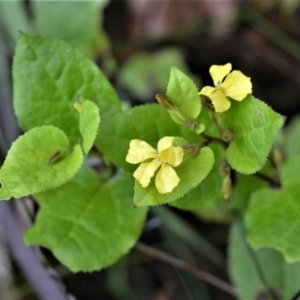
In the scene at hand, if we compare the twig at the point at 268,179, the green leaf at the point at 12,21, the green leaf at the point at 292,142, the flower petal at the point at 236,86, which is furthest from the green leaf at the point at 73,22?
the flower petal at the point at 236,86

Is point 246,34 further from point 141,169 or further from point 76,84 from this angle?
point 141,169

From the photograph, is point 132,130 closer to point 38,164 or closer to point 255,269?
point 38,164

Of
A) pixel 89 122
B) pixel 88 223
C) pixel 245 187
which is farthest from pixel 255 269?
pixel 89 122

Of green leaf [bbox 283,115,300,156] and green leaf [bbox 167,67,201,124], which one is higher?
green leaf [bbox 167,67,201,124]

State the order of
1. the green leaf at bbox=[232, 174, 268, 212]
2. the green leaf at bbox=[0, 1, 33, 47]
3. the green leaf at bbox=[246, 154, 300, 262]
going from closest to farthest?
the green leaf at bbox=[246, 154, 300, 262], the green leaf at bbox=[232, 174, 268, 212], the green leaf at bbox=[0, 1, 33, 47]

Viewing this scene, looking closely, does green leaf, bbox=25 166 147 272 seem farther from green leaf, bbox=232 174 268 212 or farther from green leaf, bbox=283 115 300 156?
green leaf, bbox=283 115 300 156

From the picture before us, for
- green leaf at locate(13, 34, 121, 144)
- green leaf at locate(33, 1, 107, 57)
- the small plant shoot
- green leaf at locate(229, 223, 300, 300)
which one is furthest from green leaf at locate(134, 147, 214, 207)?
Answer: green leaf at locate(33, 1, 107, 57)
